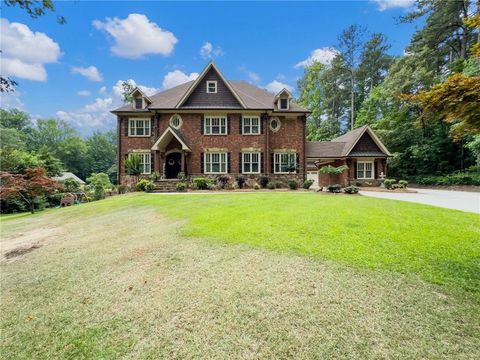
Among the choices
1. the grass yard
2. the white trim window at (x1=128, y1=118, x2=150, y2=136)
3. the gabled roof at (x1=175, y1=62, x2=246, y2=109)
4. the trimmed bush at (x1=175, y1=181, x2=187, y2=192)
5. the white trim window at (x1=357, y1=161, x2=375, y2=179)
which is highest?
the gabled roof at (x1=175, y1=62, x2=246, y2=109)

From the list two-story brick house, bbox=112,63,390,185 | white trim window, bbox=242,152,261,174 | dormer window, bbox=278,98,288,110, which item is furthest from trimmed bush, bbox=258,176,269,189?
dormer window, bbox=278,98,288,110

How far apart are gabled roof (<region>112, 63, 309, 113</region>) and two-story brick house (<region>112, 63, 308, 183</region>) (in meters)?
0.12

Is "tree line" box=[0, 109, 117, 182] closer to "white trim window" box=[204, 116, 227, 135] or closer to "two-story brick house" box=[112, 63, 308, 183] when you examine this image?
"two-story brick house" box=[112, 63, 308, 183]

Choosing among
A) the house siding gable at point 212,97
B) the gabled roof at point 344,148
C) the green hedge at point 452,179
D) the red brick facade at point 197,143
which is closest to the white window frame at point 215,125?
the red brick facade at point 197,143

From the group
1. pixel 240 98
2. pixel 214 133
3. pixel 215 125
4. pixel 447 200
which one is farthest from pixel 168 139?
pixel 447 200

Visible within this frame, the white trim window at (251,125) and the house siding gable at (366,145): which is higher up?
the white trim window at (251,125)

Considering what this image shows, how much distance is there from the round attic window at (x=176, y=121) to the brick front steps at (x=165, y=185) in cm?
505

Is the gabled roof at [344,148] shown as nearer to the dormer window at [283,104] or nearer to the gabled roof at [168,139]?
the dormer window at [283,104]

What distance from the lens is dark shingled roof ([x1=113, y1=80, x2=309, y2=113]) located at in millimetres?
21109

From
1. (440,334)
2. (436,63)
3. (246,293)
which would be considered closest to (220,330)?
(246,293)

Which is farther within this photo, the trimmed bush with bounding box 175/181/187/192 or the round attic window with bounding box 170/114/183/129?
the round attic window with bounding box 170/114/183/129

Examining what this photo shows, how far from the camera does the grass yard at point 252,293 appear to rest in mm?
2945

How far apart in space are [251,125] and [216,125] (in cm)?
308

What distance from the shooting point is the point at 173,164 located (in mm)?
21531
